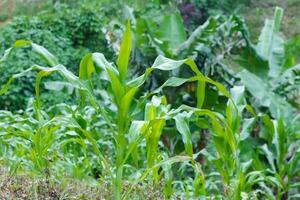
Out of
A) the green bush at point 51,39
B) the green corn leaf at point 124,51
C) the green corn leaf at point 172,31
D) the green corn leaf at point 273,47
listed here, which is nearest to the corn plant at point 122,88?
the green corn leaf at point 124,51

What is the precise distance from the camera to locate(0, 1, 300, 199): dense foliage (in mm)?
2049

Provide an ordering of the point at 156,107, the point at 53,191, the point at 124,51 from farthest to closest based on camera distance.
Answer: the point at 156,107, the point at 53,191, the point at 124,51

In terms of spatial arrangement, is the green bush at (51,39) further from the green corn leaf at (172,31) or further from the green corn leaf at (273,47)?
the green corn leaf at (273,47)

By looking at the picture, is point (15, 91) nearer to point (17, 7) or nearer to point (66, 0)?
point (66, 0)

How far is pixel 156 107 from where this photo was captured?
2.25 meters

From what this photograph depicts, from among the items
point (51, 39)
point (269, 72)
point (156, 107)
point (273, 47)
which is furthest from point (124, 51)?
point (51, 39)

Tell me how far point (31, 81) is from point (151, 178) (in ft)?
23.7

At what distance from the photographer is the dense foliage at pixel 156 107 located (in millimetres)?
2049

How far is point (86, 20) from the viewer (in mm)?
11820

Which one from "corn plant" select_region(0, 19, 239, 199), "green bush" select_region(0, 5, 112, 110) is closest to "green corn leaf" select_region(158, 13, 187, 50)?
"green bush" select_region(0, 5, 112, 110)

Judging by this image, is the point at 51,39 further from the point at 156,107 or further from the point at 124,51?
the point at 124,51

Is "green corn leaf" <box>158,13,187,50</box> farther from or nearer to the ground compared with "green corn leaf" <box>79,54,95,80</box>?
farther from the ground

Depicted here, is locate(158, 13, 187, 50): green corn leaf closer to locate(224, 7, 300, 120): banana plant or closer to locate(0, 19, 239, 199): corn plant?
locate(224, 7, 300, 120): banana plant

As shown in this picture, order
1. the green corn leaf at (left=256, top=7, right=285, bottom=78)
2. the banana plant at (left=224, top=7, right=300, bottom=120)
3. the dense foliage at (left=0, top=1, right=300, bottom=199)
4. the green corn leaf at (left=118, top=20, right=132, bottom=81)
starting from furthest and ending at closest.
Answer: the green corn leaf at (left=256, top=7, right=285, bottom=78), the banana plant at (left=224, top=7, right=300, bottom=120), the dense foliage at (left=0, top=1, right=300, bottom=199), the green corn leaf at (left=118, top=20, right=132, bottom=81)
